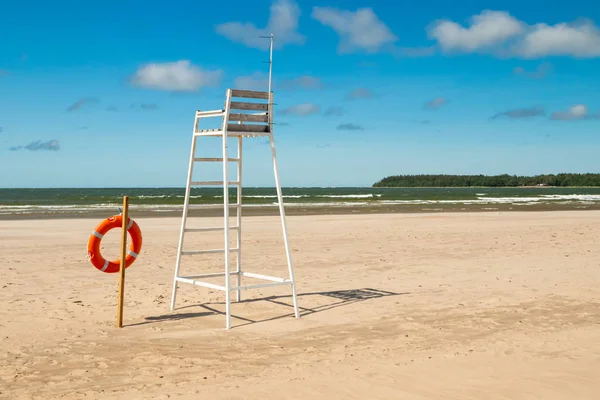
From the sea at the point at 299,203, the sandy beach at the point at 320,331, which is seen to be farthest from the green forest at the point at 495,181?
the sandy beach at the point at 320,331

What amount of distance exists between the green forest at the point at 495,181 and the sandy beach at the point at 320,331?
463 feet

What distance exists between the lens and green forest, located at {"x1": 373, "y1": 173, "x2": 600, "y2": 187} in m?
142

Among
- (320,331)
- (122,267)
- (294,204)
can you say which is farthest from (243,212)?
(320,331)

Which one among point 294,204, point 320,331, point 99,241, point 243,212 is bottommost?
point 320,331

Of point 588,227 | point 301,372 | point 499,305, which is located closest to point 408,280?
point 499,305

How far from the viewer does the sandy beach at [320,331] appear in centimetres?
474

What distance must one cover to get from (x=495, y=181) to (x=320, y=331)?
156 meters

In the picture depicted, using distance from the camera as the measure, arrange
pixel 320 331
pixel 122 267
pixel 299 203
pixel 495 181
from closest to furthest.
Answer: pixel 320 331 < pixel 122 267 < pixel 299 203 < pixel 495 181

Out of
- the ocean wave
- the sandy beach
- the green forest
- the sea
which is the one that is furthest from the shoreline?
the green forest

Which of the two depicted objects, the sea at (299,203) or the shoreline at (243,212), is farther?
the sea at (299,203)

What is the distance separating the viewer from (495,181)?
507 feet

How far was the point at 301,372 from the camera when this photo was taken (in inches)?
199

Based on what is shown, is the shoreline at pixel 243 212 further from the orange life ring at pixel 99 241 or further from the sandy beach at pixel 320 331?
the orange life ring at pixel 99 241

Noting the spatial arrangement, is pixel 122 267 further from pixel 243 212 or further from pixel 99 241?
pixel 243 212
